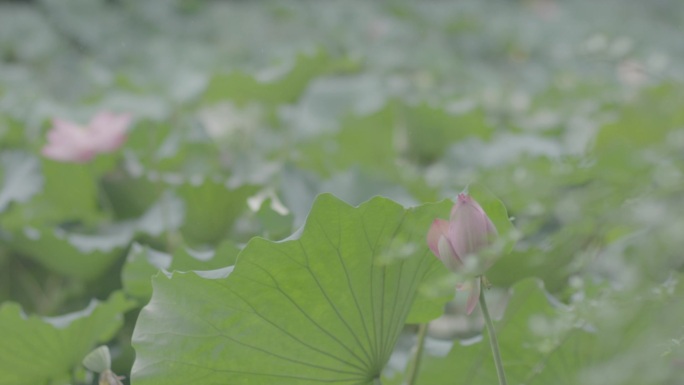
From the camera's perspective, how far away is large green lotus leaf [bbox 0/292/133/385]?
77 cm

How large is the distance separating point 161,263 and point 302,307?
0.21 metres

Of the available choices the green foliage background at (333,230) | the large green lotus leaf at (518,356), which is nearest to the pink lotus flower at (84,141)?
the green foliage background at (333,230)

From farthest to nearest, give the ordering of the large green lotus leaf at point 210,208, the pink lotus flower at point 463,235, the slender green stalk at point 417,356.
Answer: the large green lotus leaf at point 210,208 < the slender green stalk at point 417,356 < the pink lotus flower at point 463,235

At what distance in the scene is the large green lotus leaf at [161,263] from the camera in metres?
0.76

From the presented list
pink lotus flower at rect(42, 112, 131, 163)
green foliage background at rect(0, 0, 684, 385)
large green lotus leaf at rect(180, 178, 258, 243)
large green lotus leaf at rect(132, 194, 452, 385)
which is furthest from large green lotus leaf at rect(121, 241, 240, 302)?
pink lotus flower at rect(42, 112, 131, 163)


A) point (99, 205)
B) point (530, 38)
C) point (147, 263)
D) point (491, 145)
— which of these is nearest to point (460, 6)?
point (530, 38)

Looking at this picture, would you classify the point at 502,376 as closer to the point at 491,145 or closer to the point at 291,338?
the point at 291,338

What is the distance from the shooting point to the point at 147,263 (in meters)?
0.79

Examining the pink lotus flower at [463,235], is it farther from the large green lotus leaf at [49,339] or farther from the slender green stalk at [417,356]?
the large green lotus leaf at [49,339]

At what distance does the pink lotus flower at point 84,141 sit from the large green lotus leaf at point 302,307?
558 millimetres

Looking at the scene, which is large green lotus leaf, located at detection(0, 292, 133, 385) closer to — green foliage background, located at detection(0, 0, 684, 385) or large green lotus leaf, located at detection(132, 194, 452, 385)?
green foliage background, located at detection(0, 0, 684, 385)

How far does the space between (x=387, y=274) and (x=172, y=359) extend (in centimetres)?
17

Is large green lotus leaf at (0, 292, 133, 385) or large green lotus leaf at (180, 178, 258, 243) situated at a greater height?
large green lotus leaf at (0, 292, 133, 385)

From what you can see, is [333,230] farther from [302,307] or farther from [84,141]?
[84,141]
